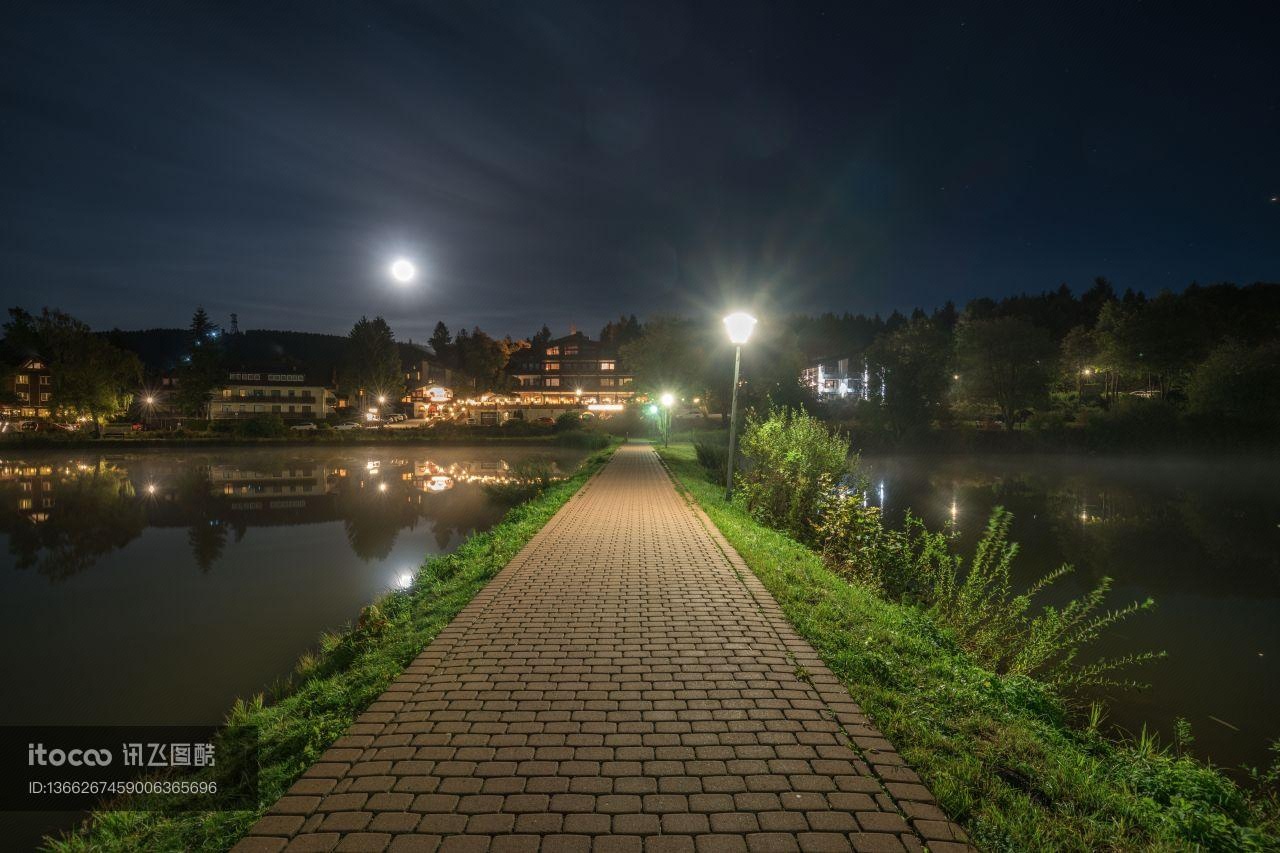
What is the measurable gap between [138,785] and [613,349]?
99.1 meters

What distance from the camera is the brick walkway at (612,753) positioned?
3057 millimetres

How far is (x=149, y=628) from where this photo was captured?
9.12 meters

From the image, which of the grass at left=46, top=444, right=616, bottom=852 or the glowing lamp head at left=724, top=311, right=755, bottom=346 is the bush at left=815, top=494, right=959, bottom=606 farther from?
the grass at left=46, top=444, right=616, bottom=852

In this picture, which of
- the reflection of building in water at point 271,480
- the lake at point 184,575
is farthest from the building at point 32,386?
the reflection of building in water at point 271,480

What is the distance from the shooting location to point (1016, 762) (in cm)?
384

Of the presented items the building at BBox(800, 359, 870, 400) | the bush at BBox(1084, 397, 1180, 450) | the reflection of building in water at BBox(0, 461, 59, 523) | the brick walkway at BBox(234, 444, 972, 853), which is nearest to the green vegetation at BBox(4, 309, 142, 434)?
the reflection of building in water at BBox(0, 461, 59, 523)

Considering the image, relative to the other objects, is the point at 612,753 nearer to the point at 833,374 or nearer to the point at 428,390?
the point at 428,390

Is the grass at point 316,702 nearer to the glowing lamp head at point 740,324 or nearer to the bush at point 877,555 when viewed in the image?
the bush at point 877,555

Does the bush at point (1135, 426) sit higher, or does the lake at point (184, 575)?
the bush at point (1135, 426)

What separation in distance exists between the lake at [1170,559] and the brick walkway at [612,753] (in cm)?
456

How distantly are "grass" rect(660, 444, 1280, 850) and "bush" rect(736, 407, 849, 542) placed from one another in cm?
696

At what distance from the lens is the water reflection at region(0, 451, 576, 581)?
14.7 meters

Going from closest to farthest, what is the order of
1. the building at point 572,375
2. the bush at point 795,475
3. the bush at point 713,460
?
the bush at point 795,475 < the bush at point 713,460 < the building at point 572,375

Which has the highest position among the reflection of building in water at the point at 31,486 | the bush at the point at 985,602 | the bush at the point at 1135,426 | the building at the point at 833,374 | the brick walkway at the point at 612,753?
the building at the point at 833,374
